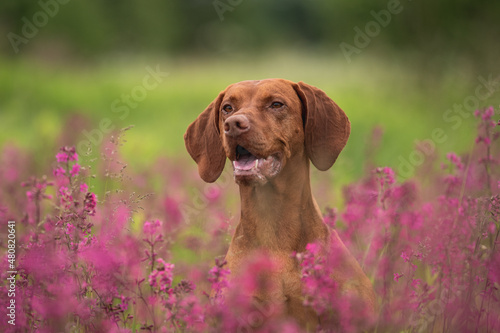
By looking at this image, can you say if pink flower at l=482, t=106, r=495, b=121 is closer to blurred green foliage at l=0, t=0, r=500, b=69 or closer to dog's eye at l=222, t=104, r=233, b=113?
dog's eye at l=222, t=104, r=233, b=113

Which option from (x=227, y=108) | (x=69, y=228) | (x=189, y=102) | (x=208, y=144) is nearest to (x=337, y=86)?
(x=189, y=102)

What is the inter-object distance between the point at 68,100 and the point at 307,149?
39.9 feet

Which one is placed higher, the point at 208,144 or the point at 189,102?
the point at 189,102

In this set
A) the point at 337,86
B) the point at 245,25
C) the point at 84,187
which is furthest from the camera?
the point at 245,25

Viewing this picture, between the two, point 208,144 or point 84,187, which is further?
point 208,144

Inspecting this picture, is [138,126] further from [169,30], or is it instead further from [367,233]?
[169,30]

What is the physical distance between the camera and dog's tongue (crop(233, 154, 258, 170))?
3311 millimetres

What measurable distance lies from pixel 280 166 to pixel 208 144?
67 centimetres

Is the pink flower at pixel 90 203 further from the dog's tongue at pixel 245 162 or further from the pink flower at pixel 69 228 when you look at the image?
the dog's tongue at pixel 245 162

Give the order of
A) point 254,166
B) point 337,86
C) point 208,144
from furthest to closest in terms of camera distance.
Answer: point 337,86 → point 208,144 → point 254,166

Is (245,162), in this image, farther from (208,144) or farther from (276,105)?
(208,144)

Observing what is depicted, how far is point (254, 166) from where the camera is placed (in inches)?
130

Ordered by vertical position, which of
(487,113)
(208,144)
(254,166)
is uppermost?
(487,113)

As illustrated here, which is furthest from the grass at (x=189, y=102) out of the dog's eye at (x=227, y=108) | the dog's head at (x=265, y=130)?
the dog's eye at (x=227, y=108)
